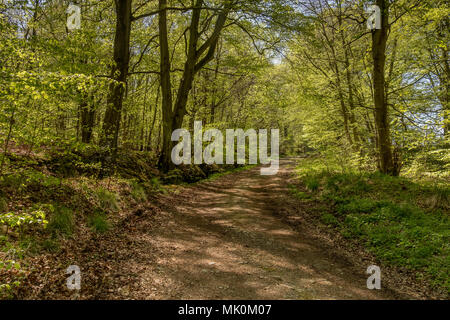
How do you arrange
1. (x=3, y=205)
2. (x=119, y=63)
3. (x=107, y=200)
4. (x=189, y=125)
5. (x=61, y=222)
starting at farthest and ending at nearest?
(x=189, y=125)
(x=119, y=63)
(x=107, y=200)
(x=61, y=222)
(x=3, y=205)

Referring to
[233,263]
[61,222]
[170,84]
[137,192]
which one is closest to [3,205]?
[61,222]

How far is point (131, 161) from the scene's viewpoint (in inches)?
424

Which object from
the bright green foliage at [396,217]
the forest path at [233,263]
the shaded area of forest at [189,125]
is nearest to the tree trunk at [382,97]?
the shaded area of forest at [189,125]

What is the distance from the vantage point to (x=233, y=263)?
486 centimetres

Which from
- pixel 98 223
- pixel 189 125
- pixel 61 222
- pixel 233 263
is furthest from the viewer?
pixel 189 125

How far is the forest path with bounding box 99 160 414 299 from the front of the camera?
3916 mm

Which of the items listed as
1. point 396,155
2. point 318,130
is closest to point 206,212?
point 396,155

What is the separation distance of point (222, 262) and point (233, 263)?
7.9 inches

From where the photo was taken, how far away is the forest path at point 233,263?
3916 millimetres

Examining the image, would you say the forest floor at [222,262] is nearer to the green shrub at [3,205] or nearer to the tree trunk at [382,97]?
the green shrub at [3,205]

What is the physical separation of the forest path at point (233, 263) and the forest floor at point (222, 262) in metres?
0.01

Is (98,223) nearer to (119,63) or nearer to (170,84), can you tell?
(119,63)
